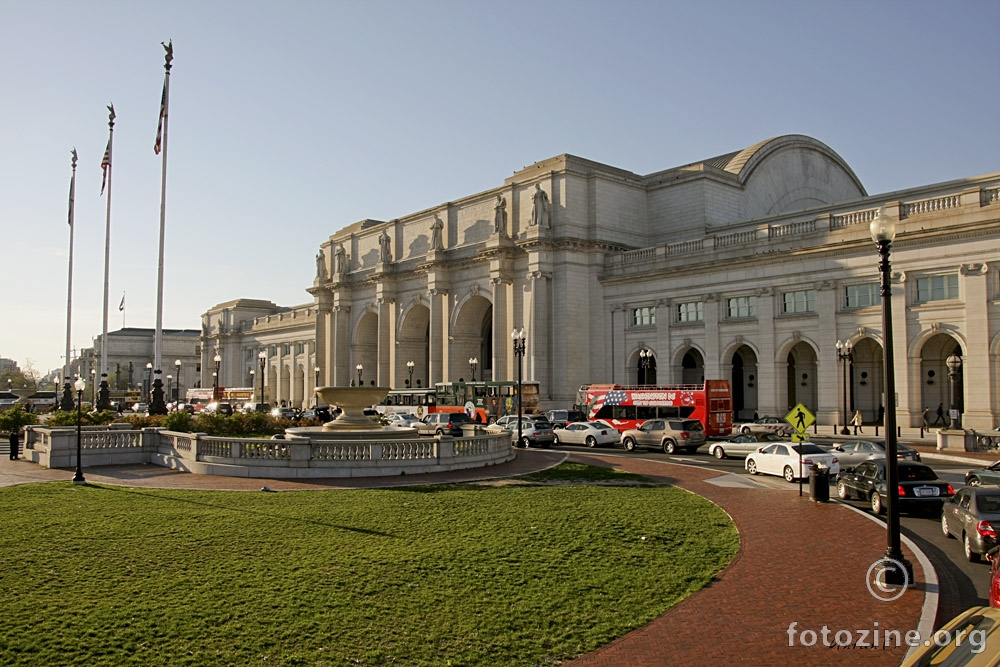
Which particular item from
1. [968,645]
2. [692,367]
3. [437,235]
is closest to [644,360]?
[692,367]

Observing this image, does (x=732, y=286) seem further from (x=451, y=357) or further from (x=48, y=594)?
(x=48, y=594)

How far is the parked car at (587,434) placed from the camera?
1663 inches

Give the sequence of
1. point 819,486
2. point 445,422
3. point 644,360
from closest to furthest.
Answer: point 819,486
point 445,422
point 644,360

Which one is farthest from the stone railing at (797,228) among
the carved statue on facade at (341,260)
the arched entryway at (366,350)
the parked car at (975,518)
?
the carved statue on facade at (341,260)

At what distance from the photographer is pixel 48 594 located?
36.8 ft

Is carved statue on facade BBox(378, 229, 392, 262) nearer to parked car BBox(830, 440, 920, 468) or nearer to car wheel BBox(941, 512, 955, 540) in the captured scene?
parked car BBox(830, 440, 920, 468)

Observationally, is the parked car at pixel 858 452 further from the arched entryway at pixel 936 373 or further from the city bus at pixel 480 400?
the city bus at pixel 480 400

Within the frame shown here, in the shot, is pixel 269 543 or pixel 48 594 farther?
pixel 269 543

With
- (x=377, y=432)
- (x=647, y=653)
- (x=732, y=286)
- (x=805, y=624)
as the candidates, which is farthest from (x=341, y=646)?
(x=732, y=286)

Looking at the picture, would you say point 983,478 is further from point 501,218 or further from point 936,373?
point 501,218

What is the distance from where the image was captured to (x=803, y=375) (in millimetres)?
58125

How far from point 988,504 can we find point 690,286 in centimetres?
4681

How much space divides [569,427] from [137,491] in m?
26.7

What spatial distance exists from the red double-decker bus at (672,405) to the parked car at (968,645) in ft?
123
